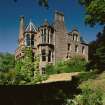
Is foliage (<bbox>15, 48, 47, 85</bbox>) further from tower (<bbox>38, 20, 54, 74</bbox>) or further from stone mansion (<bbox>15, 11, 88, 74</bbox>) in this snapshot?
tower (<bbox>38, 20, 54, 74</bbox>)

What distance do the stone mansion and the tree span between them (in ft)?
69.4

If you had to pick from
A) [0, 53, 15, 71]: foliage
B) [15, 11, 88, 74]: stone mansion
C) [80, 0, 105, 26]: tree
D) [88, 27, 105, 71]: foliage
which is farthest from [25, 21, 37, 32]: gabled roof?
[80, 0, 105, 26]: tree

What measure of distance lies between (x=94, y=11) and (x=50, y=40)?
24700 millimetres

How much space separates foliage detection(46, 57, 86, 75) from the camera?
51344 millimetres

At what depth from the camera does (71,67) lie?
171ft

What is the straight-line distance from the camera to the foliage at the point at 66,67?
51344 millimetres

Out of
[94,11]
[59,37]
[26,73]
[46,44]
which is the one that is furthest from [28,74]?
[59,37]

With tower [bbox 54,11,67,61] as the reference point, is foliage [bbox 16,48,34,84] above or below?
below

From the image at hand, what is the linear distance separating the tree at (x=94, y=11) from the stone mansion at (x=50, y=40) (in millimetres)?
21144

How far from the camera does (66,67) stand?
52.3 m

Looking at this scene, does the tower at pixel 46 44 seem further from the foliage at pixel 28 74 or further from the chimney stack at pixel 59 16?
the foliage at pixel 28 74

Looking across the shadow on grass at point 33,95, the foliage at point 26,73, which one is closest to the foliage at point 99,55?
the foliage at point 26,73

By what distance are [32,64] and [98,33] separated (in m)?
11.9

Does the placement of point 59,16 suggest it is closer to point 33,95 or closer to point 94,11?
point 94,11
